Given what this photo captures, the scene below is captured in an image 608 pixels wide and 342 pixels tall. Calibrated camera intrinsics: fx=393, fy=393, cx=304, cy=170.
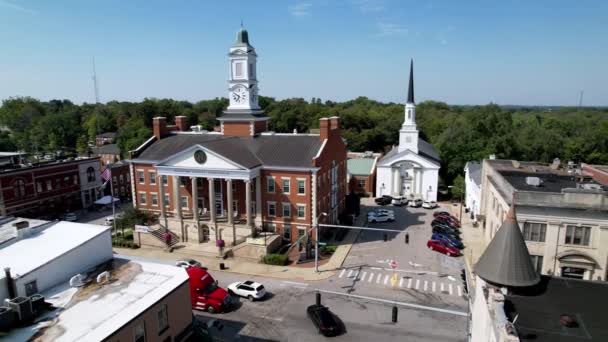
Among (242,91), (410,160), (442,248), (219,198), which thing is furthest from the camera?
(410,160)

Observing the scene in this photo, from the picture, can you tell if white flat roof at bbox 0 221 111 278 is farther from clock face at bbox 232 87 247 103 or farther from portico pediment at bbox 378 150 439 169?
portico pediment at bbox 378 150 439 169

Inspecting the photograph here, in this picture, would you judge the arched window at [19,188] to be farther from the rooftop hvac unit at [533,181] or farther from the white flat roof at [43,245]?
the rooftop hvac unit at [533,181]

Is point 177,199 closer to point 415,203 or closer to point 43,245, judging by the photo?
point 43,245

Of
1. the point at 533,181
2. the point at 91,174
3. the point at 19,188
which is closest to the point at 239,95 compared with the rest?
the point at 91,174

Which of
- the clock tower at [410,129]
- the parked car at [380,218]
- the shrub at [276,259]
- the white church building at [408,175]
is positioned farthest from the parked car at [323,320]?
the clock tower at [410,129]

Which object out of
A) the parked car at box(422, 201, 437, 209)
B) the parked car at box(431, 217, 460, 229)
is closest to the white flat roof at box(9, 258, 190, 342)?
the parked car at box(431, 217, 460, 229)
